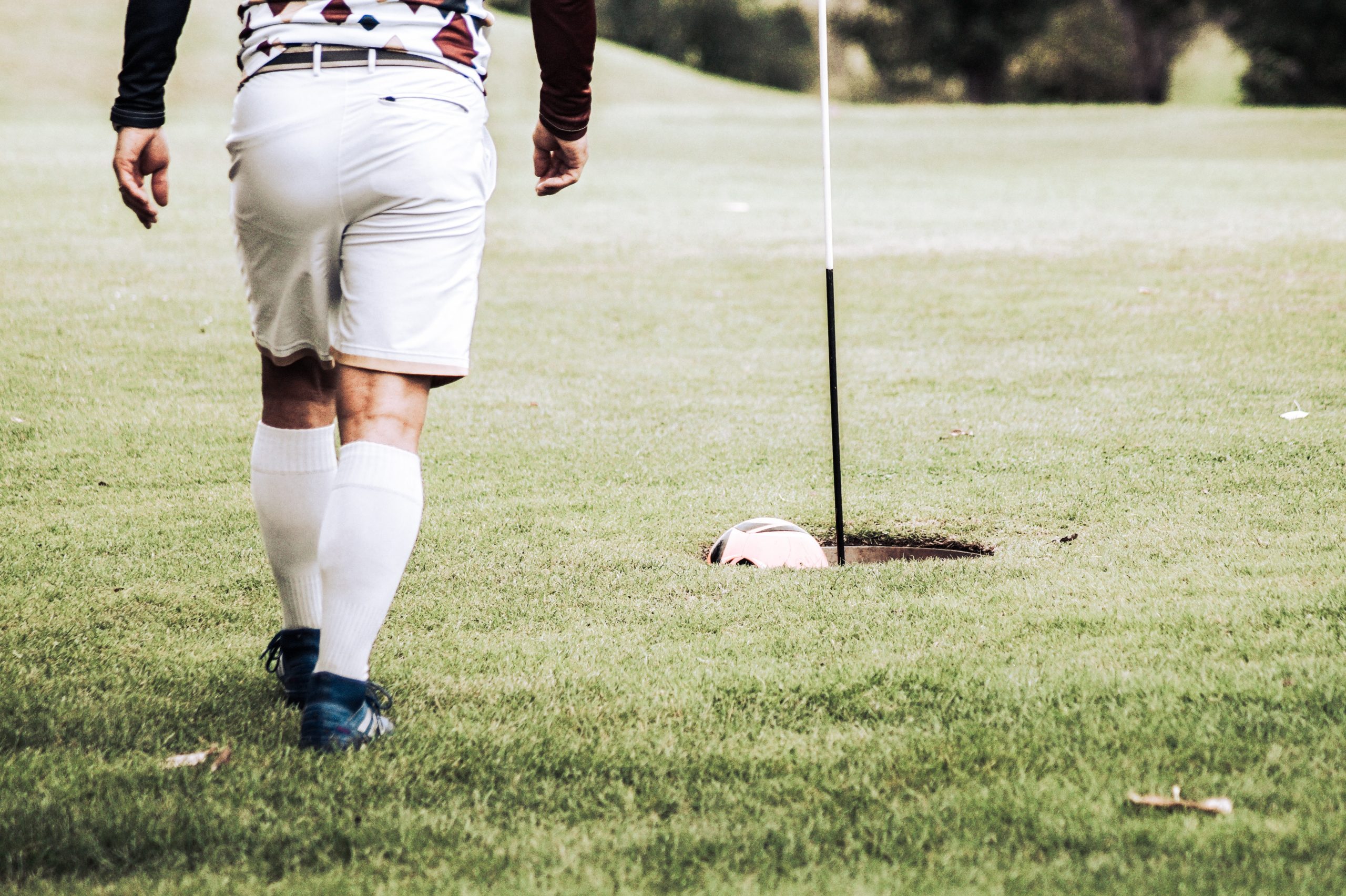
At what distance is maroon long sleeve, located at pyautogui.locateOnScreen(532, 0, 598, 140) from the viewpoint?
9.11 ft

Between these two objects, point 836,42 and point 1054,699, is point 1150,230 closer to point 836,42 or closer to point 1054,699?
point 1054,699

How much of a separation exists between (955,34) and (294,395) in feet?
195

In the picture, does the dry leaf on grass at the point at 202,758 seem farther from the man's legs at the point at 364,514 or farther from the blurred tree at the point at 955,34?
the blurred tree at the point at 955,34

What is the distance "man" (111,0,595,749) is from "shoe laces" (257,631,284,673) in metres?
0.35

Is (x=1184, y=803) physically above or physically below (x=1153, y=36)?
below

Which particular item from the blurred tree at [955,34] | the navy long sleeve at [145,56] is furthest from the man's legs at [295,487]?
the blurred tree at [955,34]

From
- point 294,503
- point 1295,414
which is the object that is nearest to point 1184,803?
point 294,503

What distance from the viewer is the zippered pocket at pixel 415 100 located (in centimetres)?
260

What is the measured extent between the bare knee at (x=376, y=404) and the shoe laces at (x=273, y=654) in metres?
0.68

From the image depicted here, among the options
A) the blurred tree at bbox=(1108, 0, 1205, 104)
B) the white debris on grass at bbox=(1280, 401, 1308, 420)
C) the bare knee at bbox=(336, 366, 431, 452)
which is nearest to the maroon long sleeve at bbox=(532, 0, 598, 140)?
the bare knee at bbox=(336, 366, 431, 452)

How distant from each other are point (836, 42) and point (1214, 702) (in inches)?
2608

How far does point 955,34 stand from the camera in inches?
2286

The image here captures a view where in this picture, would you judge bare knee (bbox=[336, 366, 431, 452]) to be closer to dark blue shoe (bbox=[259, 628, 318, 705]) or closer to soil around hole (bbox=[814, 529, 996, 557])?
dark blue shoe (bbox=[259, 628, 318, 705])

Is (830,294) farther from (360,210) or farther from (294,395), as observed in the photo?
(360,210)
